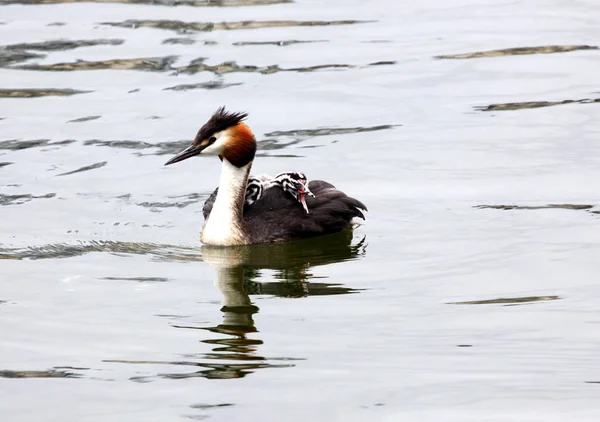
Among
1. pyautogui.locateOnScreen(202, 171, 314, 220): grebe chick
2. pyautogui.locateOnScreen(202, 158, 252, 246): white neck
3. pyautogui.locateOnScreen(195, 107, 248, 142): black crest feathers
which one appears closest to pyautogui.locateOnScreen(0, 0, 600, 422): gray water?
pyautogui.locateOnScreen(202, 158, 252, 246): white neck

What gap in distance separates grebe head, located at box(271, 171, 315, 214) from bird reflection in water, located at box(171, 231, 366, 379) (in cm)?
41

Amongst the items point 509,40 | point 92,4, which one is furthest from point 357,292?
point 92,4

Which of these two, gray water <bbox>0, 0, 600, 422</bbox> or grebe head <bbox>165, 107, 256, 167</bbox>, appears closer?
gray water <bbox>0, 0, 600, 422</bbox>

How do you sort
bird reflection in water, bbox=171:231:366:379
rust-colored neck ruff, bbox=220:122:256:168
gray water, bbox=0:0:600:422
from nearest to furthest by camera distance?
1. gray water, bbox=0:0:600:422
2. bird reflection in water, bbox=171:231:366:379
3. rust-colored neck ruff, bbox=220:122:256:168

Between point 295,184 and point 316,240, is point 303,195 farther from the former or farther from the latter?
point 316,240

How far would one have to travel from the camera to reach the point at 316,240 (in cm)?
1216

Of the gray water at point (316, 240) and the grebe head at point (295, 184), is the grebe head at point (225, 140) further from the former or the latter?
the gray water at point (316, 240)

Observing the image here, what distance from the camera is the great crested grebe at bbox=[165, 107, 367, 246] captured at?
466 inches

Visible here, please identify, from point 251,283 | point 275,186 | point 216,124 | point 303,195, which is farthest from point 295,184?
point 251,283

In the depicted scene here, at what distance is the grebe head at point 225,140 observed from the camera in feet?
38.7

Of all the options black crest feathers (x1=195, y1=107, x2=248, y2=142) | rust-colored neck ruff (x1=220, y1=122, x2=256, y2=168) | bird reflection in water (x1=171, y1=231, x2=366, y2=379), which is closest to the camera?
bird reflection in water (x1=171, y1=231, x2=366, y2=379)

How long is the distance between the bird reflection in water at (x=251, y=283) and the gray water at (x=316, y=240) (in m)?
0.03

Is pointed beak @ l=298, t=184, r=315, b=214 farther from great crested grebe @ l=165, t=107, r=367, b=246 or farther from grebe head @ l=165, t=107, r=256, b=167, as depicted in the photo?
grebe head @ l=165, t=107, r=256, b=167

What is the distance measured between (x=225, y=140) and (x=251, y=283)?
1.66 m
